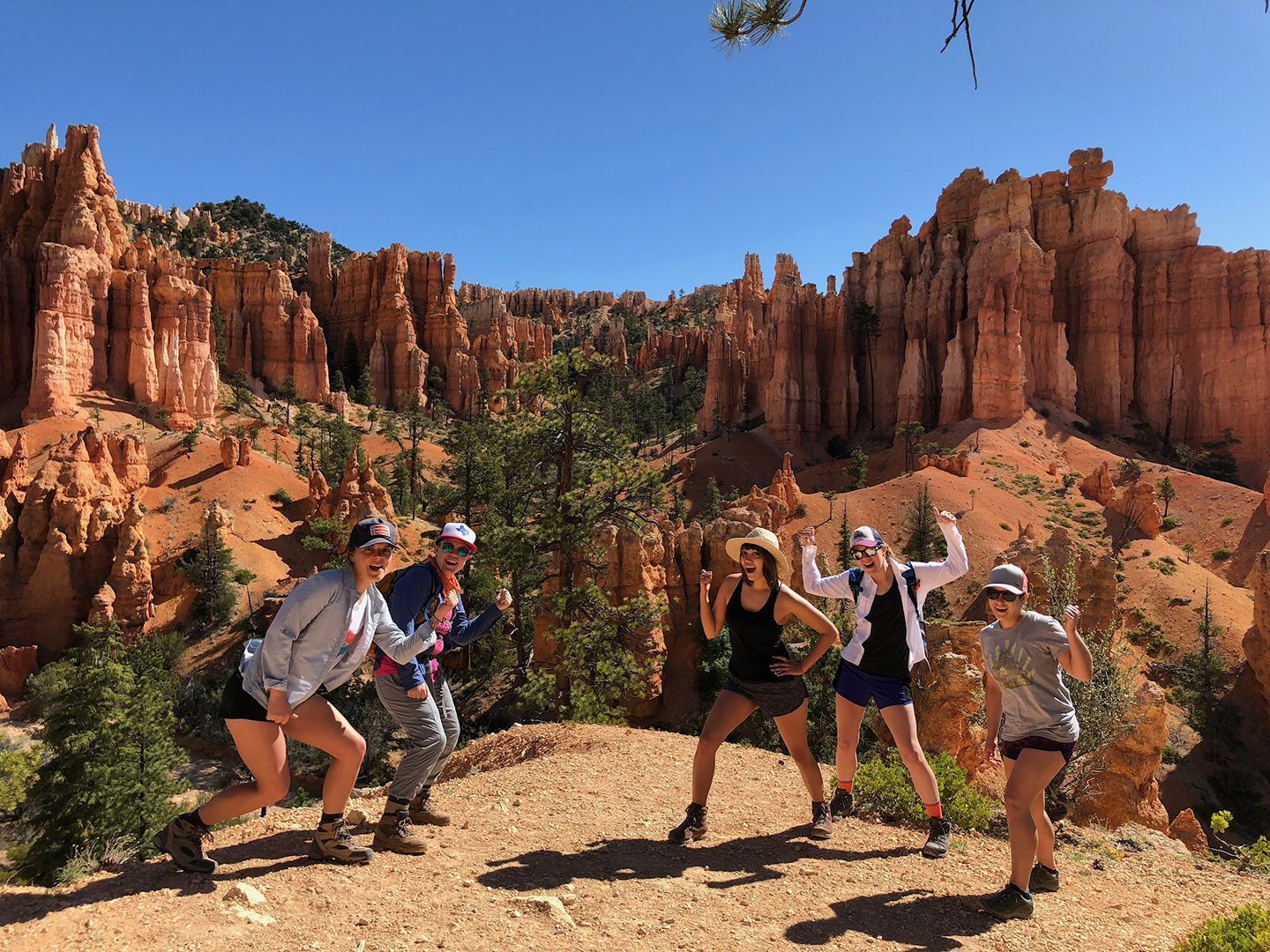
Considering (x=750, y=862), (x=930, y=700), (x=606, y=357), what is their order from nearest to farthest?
(x=750, y=862)
(x=930, y=700)
(x=606, y=357)

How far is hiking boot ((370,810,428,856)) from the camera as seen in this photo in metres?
5.13

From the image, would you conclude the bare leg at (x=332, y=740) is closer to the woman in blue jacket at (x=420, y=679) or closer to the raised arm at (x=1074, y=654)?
the woman in blue jacket at (x=420, y=679)

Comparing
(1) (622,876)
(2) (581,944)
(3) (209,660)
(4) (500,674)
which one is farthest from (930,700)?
(3) (209,660)

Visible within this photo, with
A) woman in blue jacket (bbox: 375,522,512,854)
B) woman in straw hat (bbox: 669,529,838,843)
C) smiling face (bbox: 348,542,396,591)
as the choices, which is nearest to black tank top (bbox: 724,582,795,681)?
woman in straw hat (bbox: 669,529,838,843)

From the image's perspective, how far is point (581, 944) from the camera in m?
4.16

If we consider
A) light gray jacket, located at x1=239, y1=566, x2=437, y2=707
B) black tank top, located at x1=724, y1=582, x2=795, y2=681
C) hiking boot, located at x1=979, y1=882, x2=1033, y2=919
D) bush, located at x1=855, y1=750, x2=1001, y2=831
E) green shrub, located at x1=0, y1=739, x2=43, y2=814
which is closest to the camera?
light gray jacket, located at x1=239, y1=566, x2=437, y2=707

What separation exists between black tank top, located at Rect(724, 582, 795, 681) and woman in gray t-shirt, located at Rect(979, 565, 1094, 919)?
4.64ft

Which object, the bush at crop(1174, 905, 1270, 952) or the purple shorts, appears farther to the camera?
the purple shorts

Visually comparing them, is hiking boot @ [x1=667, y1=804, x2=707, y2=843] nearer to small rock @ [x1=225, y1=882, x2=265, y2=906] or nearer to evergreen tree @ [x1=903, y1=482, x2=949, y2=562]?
small rock @ [x1=225, y1=882, x2=265, y2=906]

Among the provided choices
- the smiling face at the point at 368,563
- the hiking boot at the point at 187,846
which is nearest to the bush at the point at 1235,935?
the smiling face at the point at 368,563

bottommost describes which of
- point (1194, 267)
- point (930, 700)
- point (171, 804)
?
point (171, 804)

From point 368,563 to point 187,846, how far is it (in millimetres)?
2012

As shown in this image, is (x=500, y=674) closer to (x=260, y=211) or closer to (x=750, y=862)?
(x=750, y=862)

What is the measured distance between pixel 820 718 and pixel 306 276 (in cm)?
8296
